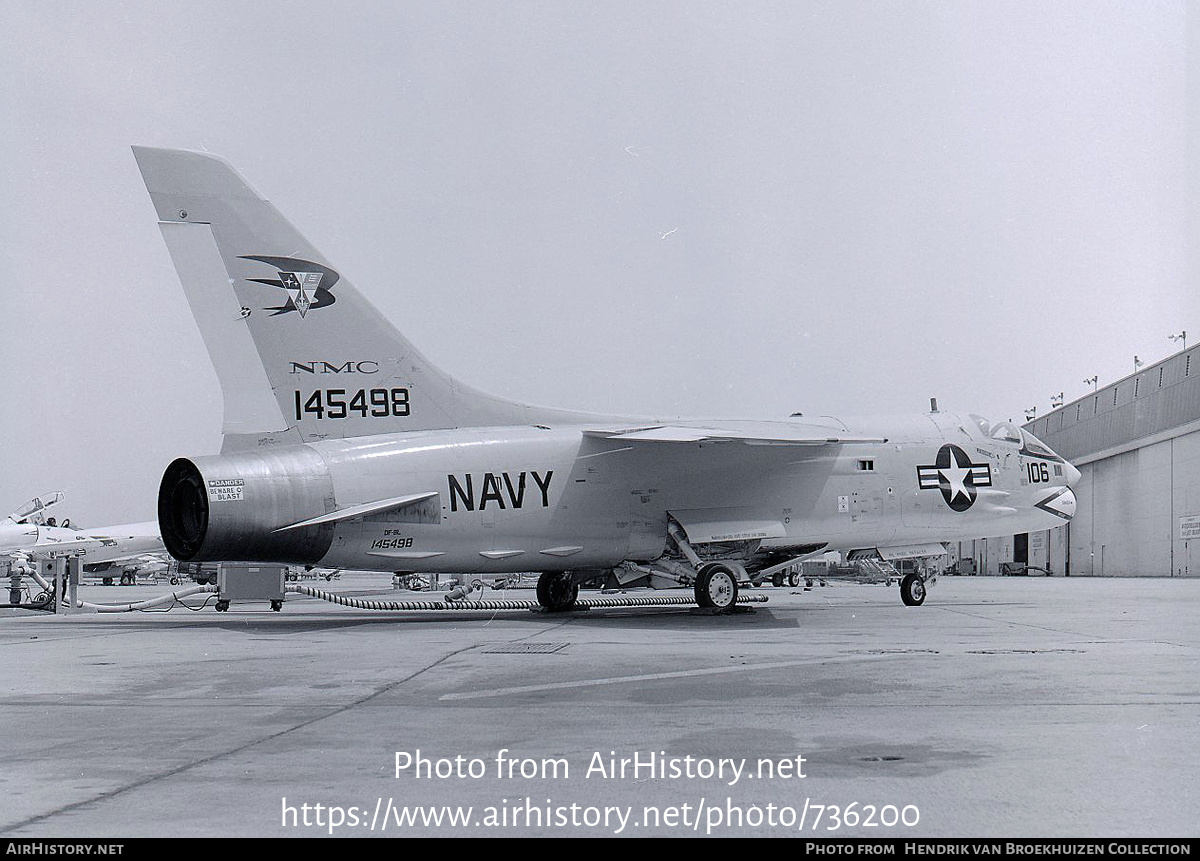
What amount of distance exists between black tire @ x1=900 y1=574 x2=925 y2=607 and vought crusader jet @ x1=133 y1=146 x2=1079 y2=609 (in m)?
1.44

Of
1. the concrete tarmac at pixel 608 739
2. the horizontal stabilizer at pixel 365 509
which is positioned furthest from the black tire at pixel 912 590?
the horizontal stabilizer at pixel 365 509

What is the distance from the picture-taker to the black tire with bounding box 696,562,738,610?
18.8 metres

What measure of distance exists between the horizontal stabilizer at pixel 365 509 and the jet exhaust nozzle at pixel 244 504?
97 mm

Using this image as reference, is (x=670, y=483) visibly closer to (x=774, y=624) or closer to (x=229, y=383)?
(x=774, y=624)

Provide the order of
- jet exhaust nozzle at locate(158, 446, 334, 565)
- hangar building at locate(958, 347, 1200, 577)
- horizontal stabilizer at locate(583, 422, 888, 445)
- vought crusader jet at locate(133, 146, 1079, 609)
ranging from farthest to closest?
hangar building at locate(958, 347, 1200, 577), horizontal stabilizer at locate(583, 422, 888, 445), vought crusader jet at locate(133, 146, 1079, 609), jet exhaust nozzle at locate(158, 446, 334, 565)

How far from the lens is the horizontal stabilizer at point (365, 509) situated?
16.0m

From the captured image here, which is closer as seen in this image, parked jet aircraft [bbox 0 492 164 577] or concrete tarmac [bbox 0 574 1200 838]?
concrete tarmac [bbox 0 574 1200 838]

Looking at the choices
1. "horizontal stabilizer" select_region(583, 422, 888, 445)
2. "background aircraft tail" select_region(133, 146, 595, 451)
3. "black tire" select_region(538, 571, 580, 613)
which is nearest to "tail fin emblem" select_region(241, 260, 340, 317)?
"background aircraft tail" select_region(133, 146, 595, 451)

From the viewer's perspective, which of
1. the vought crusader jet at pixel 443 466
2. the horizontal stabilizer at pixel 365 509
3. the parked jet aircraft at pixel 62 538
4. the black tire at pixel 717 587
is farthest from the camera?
the parked jet aircraft at pixel 62 538

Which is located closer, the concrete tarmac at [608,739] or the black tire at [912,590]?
Result: the concrete tarmac at [608,739]

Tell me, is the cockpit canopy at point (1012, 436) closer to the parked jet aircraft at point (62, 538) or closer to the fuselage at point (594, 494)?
the fuselage at point (594, 494)

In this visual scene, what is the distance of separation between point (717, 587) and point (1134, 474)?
166ft

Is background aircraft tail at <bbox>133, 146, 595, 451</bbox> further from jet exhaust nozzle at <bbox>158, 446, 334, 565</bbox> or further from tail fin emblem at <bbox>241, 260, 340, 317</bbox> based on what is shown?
jet exhaust nozzle at <bbox>158, 446, 334, 565</bbox>
